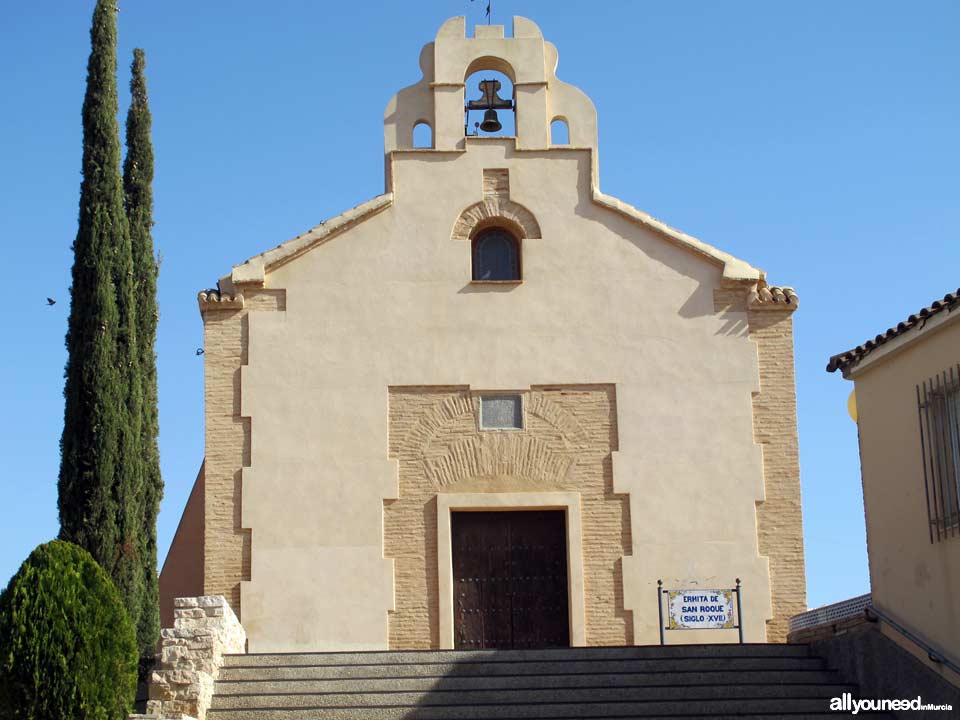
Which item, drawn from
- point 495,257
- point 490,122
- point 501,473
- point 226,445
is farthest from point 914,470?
point 226,445

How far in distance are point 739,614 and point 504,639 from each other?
9.39ft

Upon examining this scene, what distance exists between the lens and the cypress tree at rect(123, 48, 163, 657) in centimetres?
1884

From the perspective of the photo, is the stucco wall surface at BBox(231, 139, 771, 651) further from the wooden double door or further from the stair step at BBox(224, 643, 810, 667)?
the stair step at BBox(224, 643, 810, 667)

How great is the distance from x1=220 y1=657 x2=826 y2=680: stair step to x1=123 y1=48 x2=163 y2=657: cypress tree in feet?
13.3

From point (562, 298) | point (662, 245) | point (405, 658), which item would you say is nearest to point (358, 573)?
point (405, 658)

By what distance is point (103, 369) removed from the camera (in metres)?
18.2

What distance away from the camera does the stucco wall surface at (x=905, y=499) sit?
45.6ft

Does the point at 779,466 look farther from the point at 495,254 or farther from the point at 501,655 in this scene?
the point at 501,655

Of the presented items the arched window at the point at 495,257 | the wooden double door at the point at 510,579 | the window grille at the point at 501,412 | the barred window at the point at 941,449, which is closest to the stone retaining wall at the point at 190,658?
the wooden double door at the point at 510,579

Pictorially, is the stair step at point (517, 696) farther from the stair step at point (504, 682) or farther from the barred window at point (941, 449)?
the barred window at point (941, 449)

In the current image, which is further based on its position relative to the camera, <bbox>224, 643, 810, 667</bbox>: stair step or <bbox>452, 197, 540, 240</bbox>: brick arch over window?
<bbox>452, 197, 540, 240</bbox>: brick arch over window

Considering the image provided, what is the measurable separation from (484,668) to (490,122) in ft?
26.2

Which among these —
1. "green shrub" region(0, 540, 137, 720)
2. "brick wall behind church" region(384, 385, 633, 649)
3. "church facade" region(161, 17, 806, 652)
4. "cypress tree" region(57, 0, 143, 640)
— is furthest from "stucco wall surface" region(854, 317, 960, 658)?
"cypress tree" region(57, 0, 143, 640)

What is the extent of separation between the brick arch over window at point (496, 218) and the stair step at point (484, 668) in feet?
20.3
